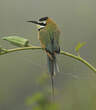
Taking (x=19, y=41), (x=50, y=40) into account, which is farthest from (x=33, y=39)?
(x=19, y=41)

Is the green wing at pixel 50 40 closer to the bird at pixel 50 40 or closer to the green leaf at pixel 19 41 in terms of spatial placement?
the bird at pixel 50 40

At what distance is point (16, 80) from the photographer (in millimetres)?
2340

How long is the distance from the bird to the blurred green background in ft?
3.60

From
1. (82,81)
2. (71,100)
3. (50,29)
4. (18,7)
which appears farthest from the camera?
(18,7)

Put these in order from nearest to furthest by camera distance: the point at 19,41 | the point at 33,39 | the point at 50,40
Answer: the point at 19,41 → the point at 50,40 → the point at 33,39

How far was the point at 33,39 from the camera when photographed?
2051 millimetres

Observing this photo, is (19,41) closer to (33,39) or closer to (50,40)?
(50,40)

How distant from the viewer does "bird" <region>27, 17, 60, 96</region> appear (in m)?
0.74

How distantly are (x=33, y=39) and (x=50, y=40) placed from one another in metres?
1.27

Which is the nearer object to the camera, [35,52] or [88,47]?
[88,47]

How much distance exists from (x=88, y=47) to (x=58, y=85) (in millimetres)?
370

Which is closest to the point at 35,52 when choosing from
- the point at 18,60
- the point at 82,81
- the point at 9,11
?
the point at 18,60

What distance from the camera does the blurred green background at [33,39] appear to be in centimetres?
208

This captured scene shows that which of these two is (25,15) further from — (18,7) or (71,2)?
(71,2)
